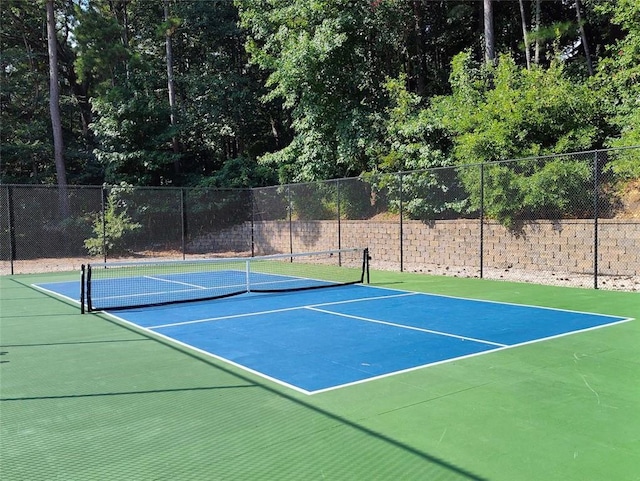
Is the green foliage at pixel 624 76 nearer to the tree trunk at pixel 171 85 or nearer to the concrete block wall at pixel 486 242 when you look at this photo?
the concrete block wall at pixel 486 242

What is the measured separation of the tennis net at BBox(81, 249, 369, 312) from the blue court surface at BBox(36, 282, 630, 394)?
2.78ft

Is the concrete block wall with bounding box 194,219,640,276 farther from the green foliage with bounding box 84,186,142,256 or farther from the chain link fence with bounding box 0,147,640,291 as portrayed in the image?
the green foliage with bounding box 84,186,142,256

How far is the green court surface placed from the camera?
3.46 meters

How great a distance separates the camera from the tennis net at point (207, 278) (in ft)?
35.1

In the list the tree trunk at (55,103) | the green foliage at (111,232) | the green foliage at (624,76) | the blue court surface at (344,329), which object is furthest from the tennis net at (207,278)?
the tree trunk at (55,103)

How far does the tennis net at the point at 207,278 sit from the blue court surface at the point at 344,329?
33.3 inches

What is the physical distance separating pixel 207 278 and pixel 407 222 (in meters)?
6.16

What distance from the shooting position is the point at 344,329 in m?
7.71

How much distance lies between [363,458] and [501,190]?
11.6 m

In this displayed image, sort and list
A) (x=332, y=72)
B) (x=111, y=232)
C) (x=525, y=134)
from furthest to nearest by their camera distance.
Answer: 1. (x=332, y=72)
2. (x=111, y=232)
3. (x=525, y=134)

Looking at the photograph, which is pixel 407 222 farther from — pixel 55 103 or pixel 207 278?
pixel 55 103

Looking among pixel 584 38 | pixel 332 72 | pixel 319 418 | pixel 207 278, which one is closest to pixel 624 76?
pixel 584 38

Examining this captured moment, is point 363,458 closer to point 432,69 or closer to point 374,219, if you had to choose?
point 374,219

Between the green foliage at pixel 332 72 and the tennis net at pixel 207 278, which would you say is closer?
the tennis net at pixel 207 278
